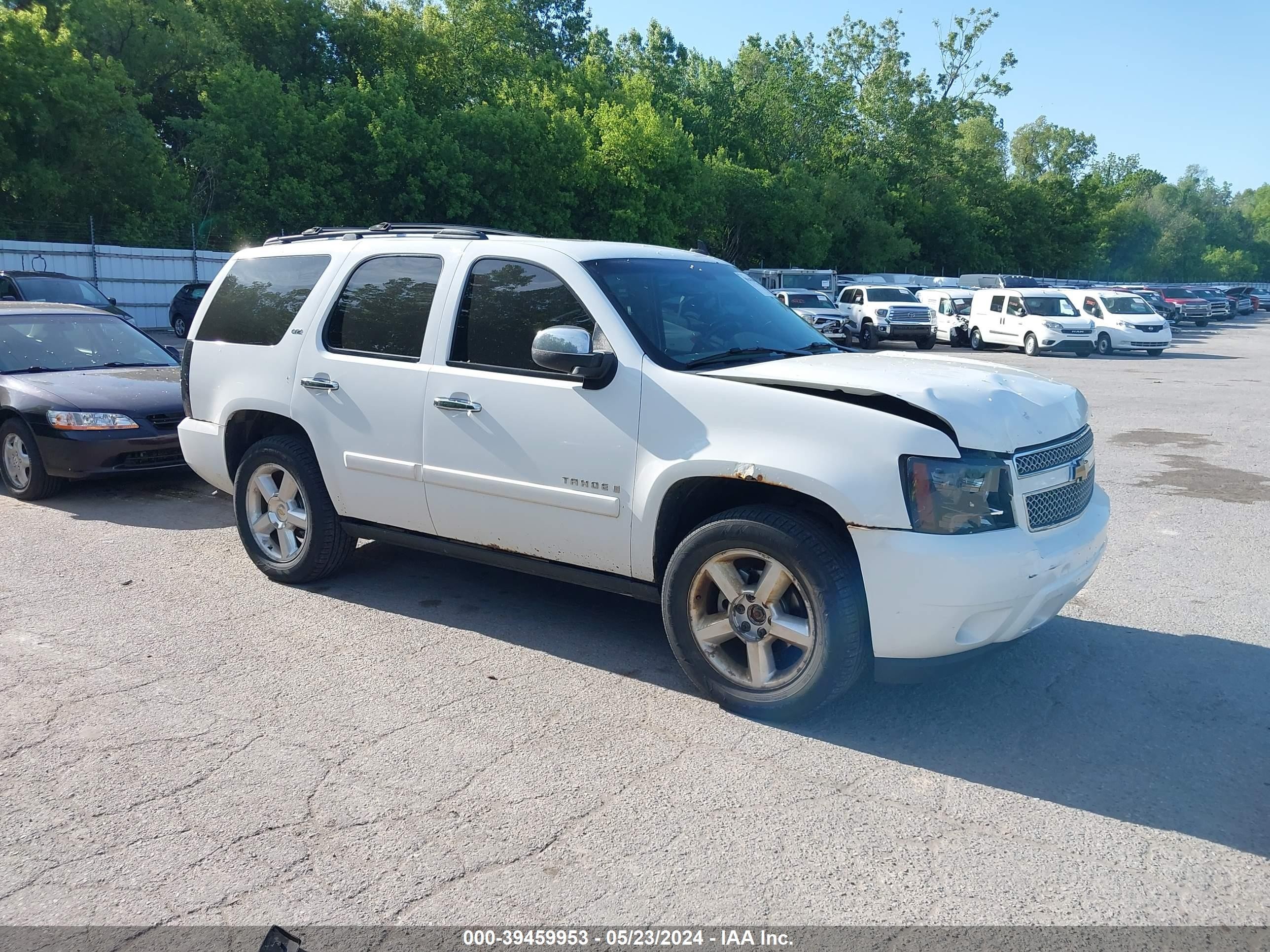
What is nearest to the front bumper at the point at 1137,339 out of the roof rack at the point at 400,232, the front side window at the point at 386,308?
the roof rack at the point at 400,232

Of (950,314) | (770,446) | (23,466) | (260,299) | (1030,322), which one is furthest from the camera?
(950,314)

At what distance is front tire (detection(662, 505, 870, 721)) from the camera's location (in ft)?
13.2

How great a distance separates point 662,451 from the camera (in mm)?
4430

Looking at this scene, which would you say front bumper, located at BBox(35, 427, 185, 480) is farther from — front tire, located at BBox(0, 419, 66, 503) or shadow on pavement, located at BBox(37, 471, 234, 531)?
shadow on pavement, located at BBox(37, 471, 234, 531)

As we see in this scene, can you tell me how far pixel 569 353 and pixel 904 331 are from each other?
2728 centimetres

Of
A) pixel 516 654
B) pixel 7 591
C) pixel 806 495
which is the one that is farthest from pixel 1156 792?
pixel 7 591

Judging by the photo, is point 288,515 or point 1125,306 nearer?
point 288,515

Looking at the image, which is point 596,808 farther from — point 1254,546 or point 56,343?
point 56,343

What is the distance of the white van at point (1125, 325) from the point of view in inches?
1156

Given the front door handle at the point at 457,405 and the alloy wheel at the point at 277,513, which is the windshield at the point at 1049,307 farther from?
the front door handle at the point at 457,405

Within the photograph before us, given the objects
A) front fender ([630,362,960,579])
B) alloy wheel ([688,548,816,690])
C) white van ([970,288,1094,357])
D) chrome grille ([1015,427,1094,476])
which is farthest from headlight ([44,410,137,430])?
white van ([970,288,1094,357])

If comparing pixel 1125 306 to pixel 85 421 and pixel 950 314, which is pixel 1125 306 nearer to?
pixel 950 314

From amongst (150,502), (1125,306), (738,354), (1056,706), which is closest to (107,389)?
(150,502)

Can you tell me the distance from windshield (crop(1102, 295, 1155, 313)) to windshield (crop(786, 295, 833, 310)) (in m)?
7.80
